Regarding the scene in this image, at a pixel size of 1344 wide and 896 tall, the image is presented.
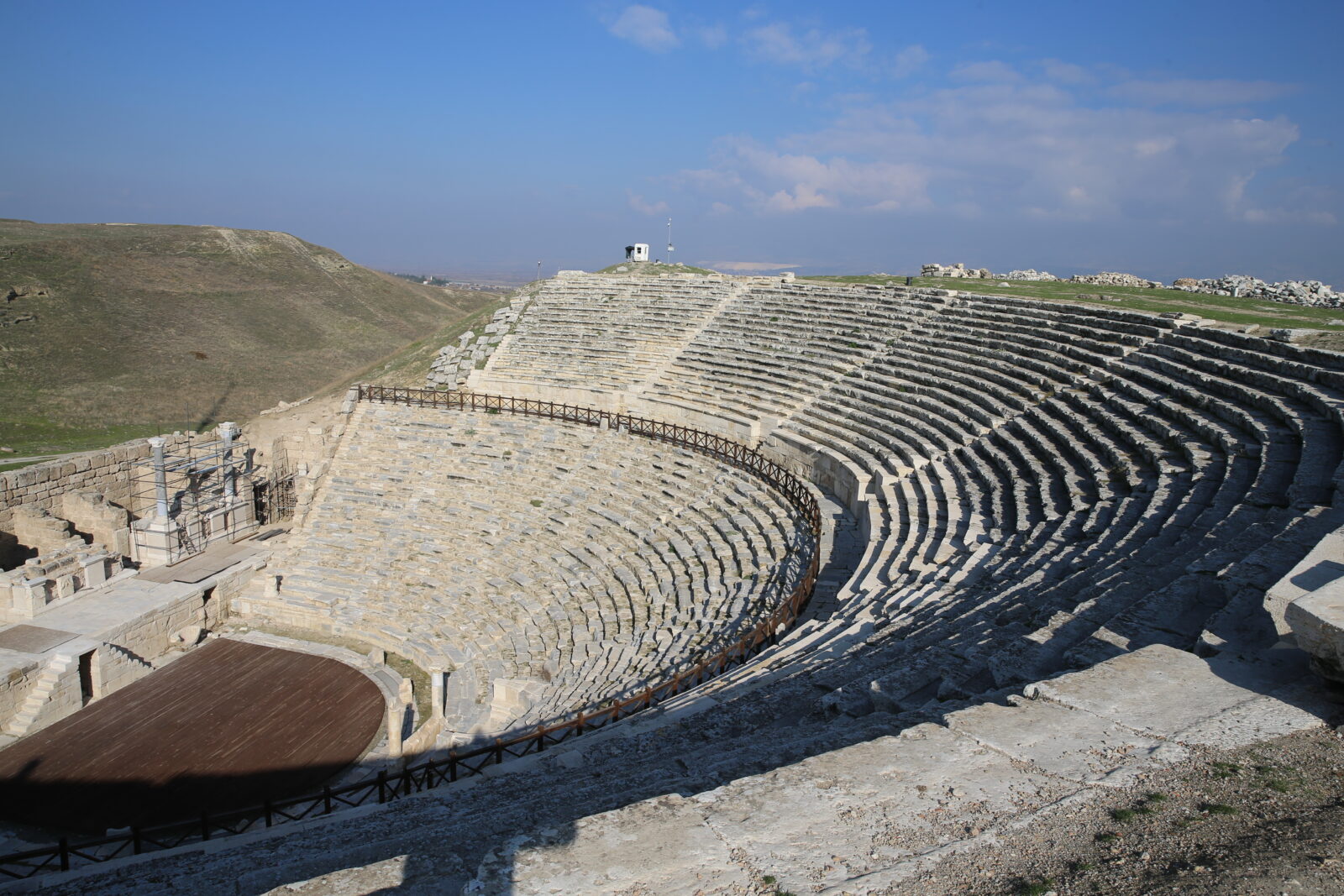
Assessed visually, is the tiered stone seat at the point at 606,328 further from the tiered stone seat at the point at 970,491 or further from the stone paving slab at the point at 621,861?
the stone paving slab at the point at 621,861

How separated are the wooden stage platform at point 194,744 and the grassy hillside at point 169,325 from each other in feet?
52.5

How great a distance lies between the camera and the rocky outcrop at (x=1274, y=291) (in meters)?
23.3

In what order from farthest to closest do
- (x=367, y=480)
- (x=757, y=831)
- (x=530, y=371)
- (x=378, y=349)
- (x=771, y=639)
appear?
(x=378, y=349) < (x=530, y=371) < (x=367, y=480) < (x=771, y=639) < (x=757, y=831)

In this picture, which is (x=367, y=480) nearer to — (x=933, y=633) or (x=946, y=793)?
(x=933, y=633)

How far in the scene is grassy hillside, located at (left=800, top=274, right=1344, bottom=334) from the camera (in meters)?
15.8

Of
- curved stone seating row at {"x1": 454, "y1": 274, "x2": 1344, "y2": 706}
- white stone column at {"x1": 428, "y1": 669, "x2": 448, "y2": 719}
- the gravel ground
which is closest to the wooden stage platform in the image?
white stone column at {"x1": 428, "y1": 669, "x2": 448, "y2": 719}

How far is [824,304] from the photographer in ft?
76.4

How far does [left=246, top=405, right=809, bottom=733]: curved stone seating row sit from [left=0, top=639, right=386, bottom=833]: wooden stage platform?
1750 millimetres

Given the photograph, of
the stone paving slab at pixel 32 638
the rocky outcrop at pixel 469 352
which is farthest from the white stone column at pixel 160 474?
the rocky outcrop at pixel 469 352

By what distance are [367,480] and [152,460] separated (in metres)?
5.04

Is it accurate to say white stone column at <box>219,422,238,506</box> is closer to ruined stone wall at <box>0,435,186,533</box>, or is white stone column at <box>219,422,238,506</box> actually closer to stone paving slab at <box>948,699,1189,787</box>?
ruined stone wall at <box>0,435,186,533</box>

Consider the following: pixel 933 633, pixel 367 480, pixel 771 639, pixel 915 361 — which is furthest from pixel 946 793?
pixel 367 480

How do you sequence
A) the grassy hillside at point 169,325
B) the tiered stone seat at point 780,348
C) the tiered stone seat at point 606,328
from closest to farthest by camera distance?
1. the tiered stone seat at point 780,348
2. the tiered stone seat at point 606,328
3. the grassy hillside at point 169,325

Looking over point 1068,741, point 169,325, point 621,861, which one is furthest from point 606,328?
point 169,325
